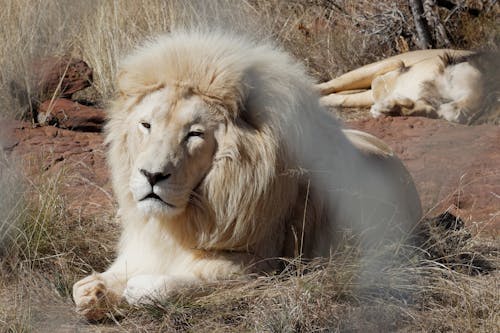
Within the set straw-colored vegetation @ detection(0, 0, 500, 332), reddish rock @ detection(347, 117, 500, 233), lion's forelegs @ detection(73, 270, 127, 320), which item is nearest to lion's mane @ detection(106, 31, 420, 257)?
straw-colored vegetation @ detection(0, 0, 500, 332)

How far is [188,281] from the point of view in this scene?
12.7 ft

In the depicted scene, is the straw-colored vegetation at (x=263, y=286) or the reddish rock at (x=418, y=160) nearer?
the straw-colored vegetation at (x=263, y=286)

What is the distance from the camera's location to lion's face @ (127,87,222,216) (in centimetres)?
375

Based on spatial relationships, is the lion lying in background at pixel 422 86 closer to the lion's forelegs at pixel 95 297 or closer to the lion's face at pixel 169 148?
the lion's face at pixel 169 148

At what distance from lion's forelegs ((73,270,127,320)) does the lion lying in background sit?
477cm

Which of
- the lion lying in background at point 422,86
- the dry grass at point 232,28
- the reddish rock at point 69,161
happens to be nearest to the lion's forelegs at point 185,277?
the reddish rock at point 69,161

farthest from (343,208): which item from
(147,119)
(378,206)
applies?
(147,119)

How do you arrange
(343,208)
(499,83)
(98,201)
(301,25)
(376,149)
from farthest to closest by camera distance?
1. (301,25)
2. (499,83)
3. (98,201)
4. (376,149)
5. (343,208)

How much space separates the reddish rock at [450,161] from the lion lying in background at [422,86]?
26 cm

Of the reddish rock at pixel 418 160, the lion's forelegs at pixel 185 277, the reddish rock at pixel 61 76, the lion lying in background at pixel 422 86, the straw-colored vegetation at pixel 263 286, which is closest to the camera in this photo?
the straw-colored vegetation at pixel 263 286

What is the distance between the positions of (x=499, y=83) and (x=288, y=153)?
16.6 feet

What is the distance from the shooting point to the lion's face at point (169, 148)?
375 cm

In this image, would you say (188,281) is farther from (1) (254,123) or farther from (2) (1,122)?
(2) (1,122)

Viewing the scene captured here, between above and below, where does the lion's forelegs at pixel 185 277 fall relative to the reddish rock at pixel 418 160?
above
